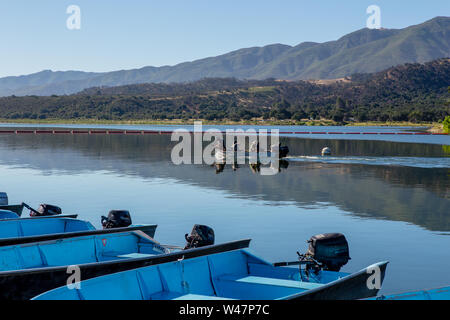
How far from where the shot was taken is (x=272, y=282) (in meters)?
11.5

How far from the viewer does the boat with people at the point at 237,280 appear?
9688mm

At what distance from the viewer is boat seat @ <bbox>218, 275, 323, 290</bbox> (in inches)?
441

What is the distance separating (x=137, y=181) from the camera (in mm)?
32094

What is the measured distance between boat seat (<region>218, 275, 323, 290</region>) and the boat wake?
105ft

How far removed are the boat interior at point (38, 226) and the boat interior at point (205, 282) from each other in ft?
17.4

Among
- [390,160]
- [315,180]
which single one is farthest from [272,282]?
[390,160]

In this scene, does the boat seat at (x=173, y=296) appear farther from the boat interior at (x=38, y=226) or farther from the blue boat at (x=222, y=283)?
the boat interior at (x=38, y=226)

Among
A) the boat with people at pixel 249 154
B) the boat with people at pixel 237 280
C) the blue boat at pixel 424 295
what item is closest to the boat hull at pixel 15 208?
the boat with people at pixel 237 280

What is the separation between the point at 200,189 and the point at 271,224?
31.0 ft

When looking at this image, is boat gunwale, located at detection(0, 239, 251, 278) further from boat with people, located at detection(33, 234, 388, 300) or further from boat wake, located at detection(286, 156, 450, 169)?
boat wake, located at detection(286, 156, 450, 169)

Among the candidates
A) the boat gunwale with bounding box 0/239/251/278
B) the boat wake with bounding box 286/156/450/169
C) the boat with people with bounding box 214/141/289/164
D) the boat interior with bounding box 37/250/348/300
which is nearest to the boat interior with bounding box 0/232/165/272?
the boat gunwale with bounding box 0/239/251/278

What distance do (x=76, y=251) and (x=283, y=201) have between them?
13344 mm

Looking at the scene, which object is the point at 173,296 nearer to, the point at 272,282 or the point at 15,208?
the point at 272,282
